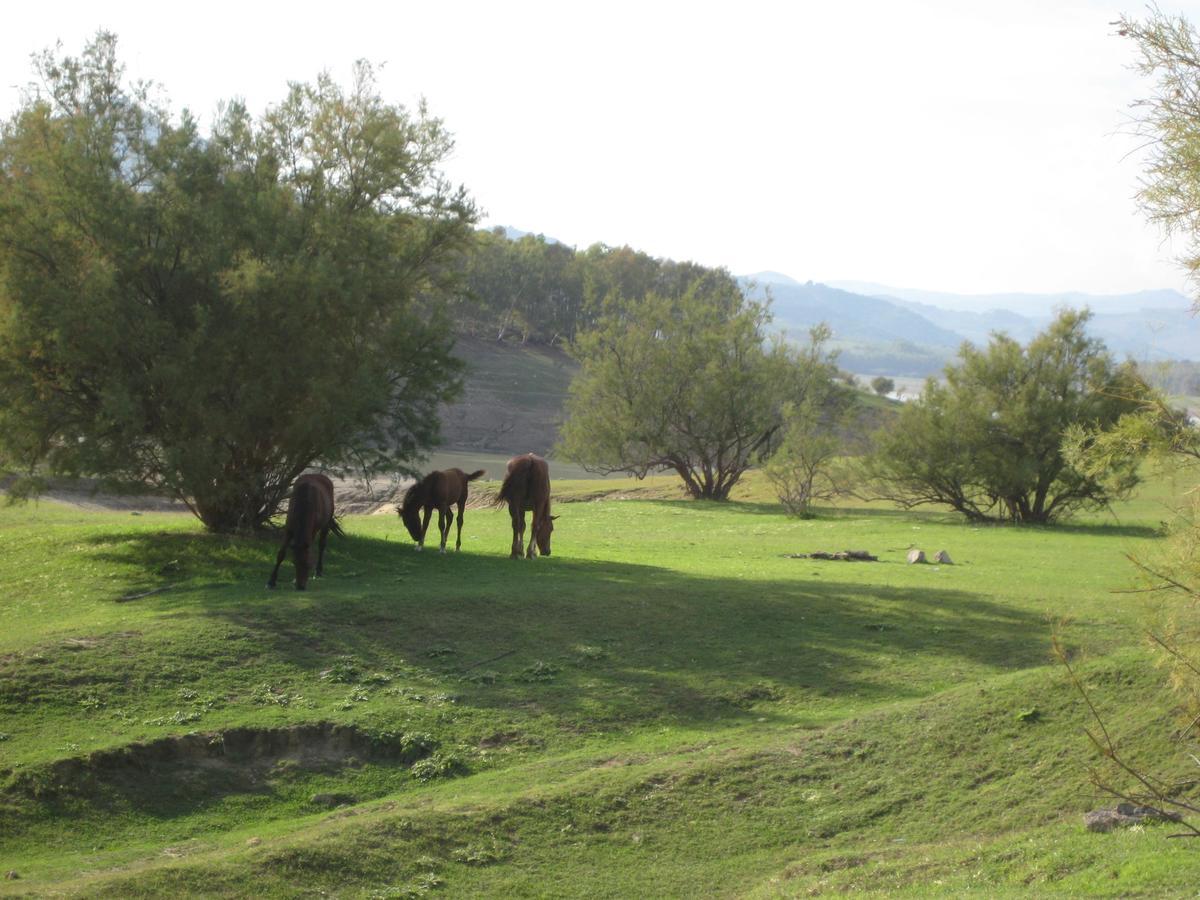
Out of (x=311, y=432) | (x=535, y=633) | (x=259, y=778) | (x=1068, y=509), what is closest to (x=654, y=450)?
(x=1068, y=509)

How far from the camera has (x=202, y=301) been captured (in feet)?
72.0

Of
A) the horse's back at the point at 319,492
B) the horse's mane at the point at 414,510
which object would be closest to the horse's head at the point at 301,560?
the horse's back at the point at 319,492

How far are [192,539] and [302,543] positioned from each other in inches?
173

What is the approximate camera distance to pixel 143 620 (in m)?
16.1

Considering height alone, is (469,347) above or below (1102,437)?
above

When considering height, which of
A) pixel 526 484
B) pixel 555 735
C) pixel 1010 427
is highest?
pixel 1010 427

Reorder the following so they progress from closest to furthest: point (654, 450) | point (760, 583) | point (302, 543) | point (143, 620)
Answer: point (143, 620) < point (302, 543) < point (760, 583) < point (654, 450)

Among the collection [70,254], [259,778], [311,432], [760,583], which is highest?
[70,254]

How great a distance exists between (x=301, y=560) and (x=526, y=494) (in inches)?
225

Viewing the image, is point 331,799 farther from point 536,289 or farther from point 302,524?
point 536,289

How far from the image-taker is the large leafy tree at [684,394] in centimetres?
4806

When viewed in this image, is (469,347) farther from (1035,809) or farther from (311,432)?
(1035,809)

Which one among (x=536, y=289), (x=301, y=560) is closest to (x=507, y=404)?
(x=536, y=289)

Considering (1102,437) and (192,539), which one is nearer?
(1102,437)
